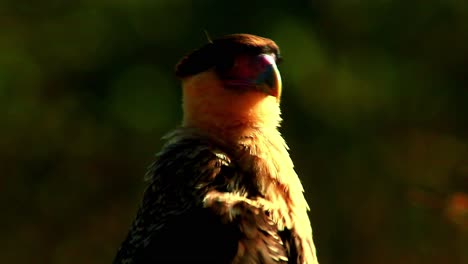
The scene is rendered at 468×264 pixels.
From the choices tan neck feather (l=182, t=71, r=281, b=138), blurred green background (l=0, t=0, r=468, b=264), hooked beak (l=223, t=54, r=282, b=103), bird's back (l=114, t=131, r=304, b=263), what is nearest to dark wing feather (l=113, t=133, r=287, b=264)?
bird's back (l=114, t=131, r=304, b=263)

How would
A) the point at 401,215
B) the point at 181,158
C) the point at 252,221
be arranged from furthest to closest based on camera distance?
the point at 401,215 → the point at 181,158 → the point at 252,221

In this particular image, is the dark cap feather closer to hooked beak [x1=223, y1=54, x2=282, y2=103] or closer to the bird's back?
hooked beak [x1=223, y1=54, x2=282, y2=103]

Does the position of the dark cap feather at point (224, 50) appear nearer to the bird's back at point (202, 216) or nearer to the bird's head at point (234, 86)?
the bird's head at point (234, 86)

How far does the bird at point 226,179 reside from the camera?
4.11m

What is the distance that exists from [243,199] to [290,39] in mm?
6015

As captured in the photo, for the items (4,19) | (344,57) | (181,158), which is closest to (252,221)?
(181,158)

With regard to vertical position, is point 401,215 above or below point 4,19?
below

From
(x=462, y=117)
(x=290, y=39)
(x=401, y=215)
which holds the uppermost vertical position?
(x=290, y=39)

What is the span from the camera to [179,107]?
408 inches

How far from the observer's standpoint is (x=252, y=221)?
4141 millimetres

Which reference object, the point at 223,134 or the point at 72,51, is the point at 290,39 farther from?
the point at 223,134

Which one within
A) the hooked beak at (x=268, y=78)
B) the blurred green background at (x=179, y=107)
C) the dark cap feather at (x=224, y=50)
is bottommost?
the blurred green background at (x=179, y=107)

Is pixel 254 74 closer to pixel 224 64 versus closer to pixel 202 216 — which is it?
pixel 224 64

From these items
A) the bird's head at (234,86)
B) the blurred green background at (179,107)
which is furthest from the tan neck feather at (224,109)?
the blurred green background at (179,107)
